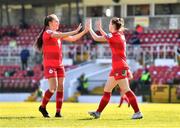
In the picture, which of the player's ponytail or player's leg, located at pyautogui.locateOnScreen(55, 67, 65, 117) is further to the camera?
player's leg, located at pyautogui.locateOnScreen(55, 67, 65, 117)

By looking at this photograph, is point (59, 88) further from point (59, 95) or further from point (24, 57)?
point (24, 57)

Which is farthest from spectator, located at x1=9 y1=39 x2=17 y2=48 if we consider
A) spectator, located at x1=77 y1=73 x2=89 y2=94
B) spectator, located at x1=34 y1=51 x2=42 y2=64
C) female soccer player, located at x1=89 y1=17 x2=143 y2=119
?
female soccer player, located at x1=89 y1=17 x2=143 y2=119

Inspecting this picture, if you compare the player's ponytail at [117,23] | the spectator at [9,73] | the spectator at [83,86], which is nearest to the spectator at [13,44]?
the spectator at [9,73]

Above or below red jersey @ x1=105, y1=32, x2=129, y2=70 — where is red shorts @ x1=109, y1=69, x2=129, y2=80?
below

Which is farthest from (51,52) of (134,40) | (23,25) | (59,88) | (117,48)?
(23,25)

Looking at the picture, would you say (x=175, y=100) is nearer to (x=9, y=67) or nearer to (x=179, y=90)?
(x=179, y=90)

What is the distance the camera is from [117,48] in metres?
15.3

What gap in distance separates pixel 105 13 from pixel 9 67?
8583 millimetres

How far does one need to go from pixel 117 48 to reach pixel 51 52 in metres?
1.55

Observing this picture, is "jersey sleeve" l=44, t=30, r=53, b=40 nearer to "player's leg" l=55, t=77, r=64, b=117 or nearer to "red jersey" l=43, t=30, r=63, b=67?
"red jersey" l=43, t=30, r=63, b=67

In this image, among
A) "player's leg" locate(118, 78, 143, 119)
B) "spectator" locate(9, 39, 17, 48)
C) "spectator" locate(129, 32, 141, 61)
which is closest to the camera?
"player's leg" locate(118, 78, 143, 119)

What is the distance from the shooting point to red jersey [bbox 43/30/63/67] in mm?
15734

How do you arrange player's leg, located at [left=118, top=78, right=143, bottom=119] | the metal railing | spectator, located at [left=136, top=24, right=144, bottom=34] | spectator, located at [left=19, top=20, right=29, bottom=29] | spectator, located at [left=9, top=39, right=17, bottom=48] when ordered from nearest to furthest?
player's leg, located at [left=118, top=78, right=143, bottom=119] < the metal railing < spectator, located at [left=136, top=24, right=144, bottom=34] < spectator, located at [left=9, top=39, right=17, bottom=48] < spectator, located at [left=19, top=20, right=29, bottom=29]

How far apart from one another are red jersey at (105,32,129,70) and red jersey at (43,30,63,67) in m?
1.29
